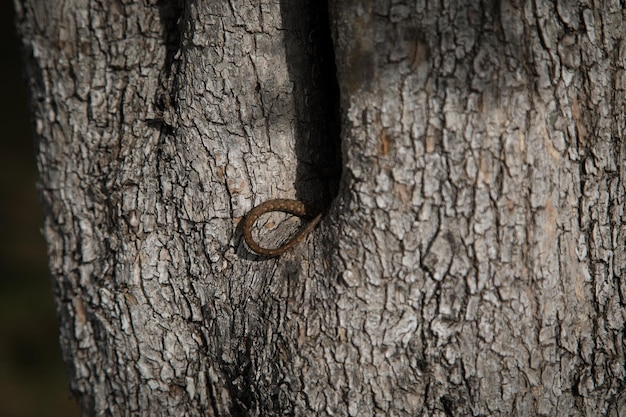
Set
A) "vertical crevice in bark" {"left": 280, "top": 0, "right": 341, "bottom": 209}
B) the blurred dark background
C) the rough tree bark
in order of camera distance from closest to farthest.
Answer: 1. the rough tree bark
2. "vertical crevice in bark" {"left": 280, "top": 0, "right": 341, "bottom": 209}
3. the blurred dark background

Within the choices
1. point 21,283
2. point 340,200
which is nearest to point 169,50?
point 340,200

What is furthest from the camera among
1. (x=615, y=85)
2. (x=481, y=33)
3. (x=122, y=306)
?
(x=122, y=306)

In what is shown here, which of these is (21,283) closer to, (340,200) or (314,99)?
(314,99)

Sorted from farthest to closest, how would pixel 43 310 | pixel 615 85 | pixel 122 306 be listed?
pixel 43 310 < pixel 122 306 < pixel 615 85

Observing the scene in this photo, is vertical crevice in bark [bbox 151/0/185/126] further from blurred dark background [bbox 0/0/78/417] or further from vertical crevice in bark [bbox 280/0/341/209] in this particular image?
blurred dark background [bbox 0/0/78/417]

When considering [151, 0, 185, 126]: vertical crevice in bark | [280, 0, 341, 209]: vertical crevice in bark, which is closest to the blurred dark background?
[151, 0, 185, 126]: vertical crevice in bark

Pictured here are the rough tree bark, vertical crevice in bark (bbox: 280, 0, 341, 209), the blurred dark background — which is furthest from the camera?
the blurred dark background

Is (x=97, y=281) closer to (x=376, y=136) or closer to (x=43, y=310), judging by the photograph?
(x=376, y=136)

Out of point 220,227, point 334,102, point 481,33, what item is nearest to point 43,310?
point 220,227
